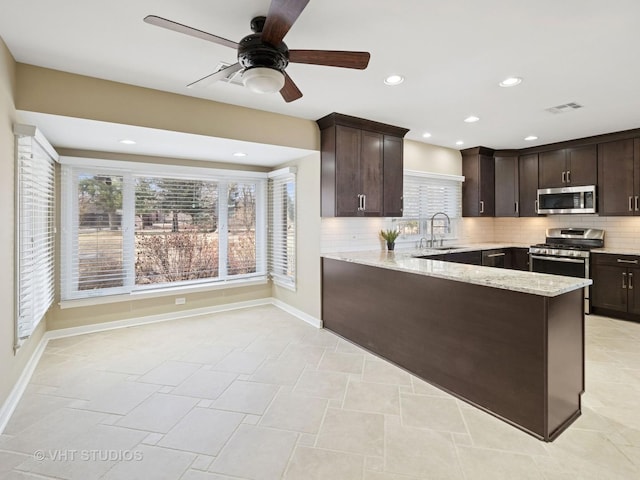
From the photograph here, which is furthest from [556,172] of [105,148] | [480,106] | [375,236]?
[105,148]

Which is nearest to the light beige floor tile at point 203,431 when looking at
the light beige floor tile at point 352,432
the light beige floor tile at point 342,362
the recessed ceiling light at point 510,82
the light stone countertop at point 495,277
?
the light beige floor tile at point 352,432

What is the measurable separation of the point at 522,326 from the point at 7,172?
366 centimetres

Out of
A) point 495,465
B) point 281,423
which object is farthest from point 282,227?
point 495,465

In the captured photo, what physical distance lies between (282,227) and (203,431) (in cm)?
311

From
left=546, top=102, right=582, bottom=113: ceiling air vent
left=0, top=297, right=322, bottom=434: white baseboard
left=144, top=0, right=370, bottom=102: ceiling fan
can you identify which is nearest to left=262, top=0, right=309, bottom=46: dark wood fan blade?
left=144, top=0, right=370, bottom=102: ceiling fan

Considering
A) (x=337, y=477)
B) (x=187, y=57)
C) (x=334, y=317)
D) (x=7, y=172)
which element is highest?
(x=187, y=57)

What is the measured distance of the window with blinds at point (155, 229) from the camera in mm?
3914

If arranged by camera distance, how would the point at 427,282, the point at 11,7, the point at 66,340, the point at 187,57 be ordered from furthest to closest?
the point at 66,340, the point at 427,282, the point at 187,57, the point at 11,7

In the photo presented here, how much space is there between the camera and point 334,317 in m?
3.94

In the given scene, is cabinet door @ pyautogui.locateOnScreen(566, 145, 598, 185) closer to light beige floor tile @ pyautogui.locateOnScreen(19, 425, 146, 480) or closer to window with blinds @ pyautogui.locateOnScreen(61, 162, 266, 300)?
window with blinds @ pyautogui.locateOnScreen(61, 162, 266, 300)

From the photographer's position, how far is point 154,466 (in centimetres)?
183

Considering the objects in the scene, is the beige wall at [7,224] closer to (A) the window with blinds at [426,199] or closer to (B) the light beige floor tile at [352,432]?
(B) the light beige floor tile at [352,432]

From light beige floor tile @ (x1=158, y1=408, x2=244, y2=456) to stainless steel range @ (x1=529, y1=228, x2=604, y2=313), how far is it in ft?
16.0

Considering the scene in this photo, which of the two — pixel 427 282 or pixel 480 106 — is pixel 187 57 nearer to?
pixel 427 282
